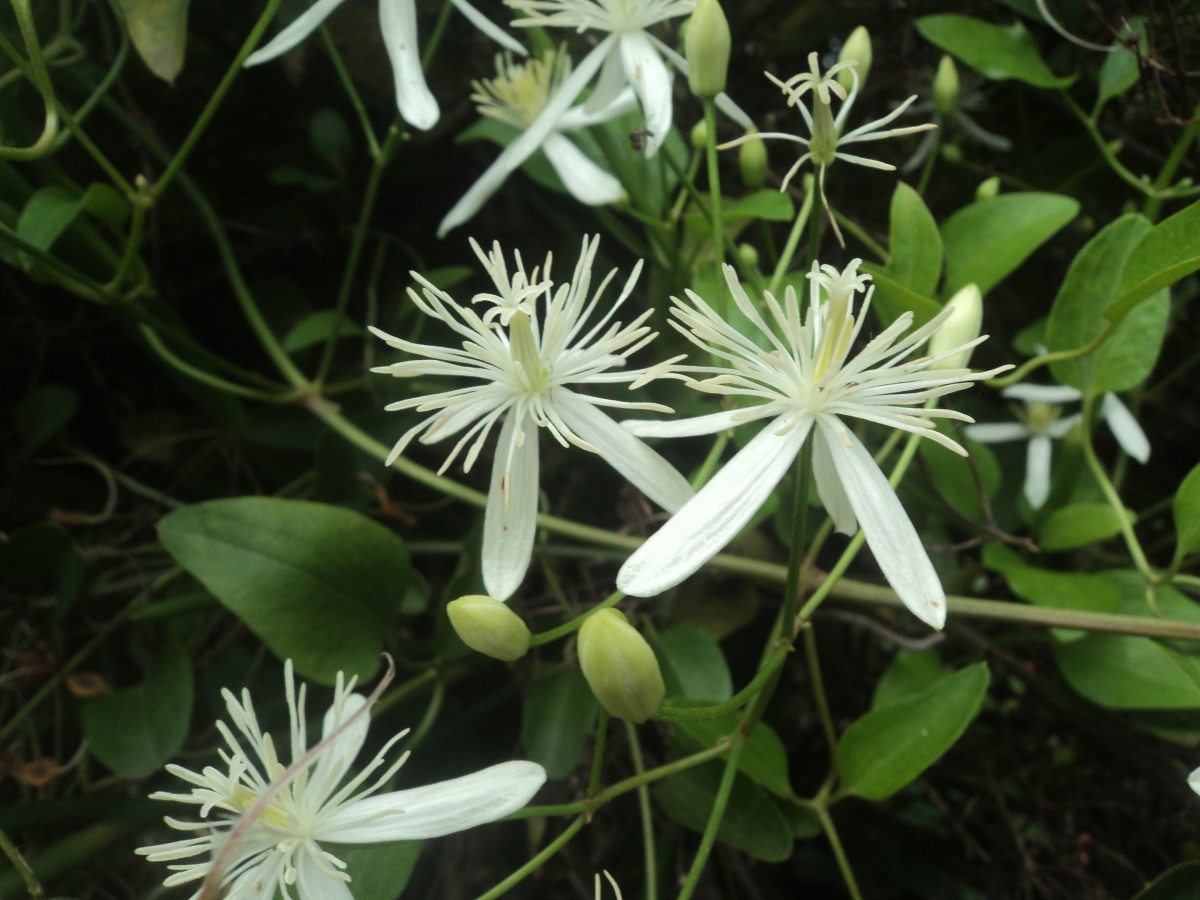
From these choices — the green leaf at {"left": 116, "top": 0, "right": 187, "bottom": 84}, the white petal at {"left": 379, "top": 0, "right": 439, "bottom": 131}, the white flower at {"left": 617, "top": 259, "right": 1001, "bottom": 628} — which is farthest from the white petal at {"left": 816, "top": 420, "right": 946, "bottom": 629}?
the green leaf at {"left": 116, "top": 0, "right": 187, "bottom": 84}

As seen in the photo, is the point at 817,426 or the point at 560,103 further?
the point at 560,103

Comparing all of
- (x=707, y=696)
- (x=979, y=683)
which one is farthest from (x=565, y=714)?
(x=979, y=683)

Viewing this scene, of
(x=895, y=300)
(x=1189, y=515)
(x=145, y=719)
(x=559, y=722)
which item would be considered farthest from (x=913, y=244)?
(x=145, y=719)

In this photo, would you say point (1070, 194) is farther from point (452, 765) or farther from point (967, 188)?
point (452, 765)

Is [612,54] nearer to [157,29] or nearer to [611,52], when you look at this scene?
[611,52]

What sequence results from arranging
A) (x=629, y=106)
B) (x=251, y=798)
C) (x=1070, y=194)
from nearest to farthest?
(x=251, y=798)
(x=629, y=106)
(x=1070, y=194)

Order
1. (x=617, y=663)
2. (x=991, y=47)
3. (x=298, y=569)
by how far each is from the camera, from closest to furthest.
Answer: (x=617, y=663) < (x=298, y=569) < (x=991, y=47)

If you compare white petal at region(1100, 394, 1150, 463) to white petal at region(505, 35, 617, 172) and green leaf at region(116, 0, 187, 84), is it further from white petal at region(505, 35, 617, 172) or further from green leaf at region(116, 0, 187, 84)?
green leaf at region(116, 0, 187, 84)
